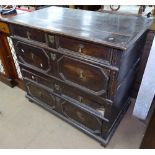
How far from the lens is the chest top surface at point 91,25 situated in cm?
90

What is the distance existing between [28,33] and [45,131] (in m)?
0.89

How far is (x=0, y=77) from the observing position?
210 centimetres

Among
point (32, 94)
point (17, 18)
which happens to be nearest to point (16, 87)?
point (32, 94)

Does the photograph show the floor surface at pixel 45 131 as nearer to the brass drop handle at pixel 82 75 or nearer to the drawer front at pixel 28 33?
the brass drop handle at pixel 82 75

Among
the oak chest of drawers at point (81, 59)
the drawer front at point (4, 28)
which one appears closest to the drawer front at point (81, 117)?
the oak chest of drawers at point (81, 59)

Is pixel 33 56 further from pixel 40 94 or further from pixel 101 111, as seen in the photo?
pixel 101 111

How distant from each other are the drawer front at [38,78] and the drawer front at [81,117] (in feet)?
0.67

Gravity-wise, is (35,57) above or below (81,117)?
above

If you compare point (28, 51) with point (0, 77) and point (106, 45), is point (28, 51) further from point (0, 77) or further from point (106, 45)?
point (0, 77)

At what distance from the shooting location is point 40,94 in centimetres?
160

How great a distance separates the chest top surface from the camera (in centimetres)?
90

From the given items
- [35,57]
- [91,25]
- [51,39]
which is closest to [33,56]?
[35,57]

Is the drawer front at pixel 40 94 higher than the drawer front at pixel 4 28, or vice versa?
the drawer front at pixel 4 28

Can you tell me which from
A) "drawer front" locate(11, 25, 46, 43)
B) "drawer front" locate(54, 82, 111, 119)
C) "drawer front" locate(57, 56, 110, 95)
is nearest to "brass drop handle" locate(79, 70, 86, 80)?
"drawer front" locate(57, 56, 110, 95)
